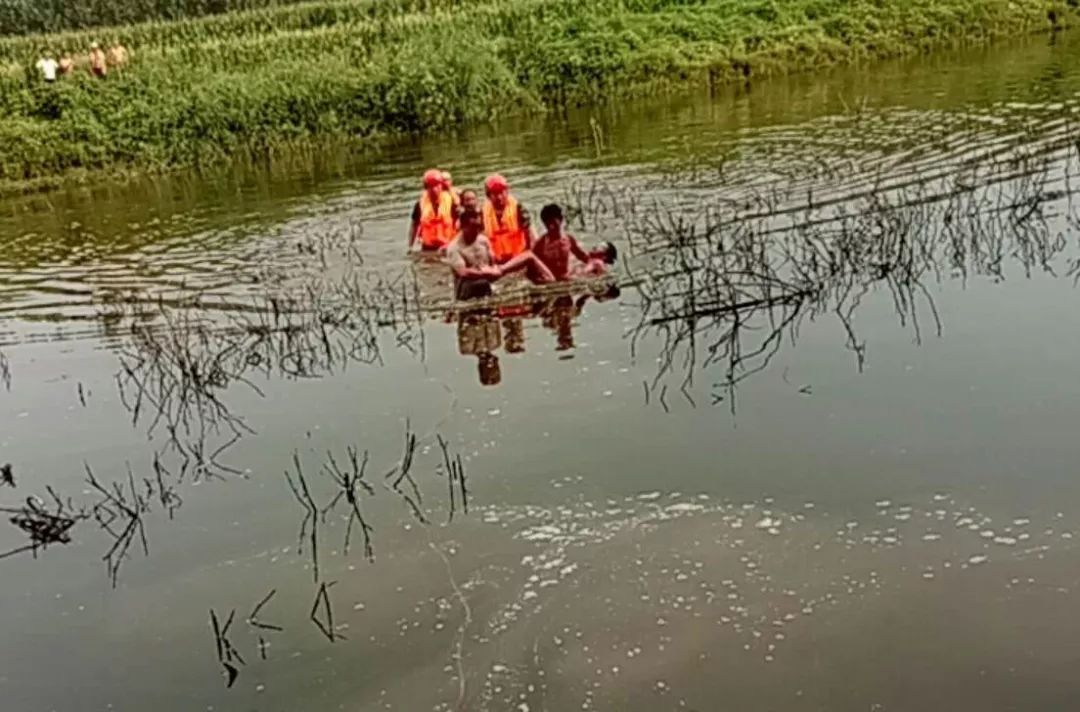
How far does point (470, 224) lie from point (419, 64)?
677 inches

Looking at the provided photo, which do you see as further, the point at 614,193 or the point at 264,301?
the point at 614,193

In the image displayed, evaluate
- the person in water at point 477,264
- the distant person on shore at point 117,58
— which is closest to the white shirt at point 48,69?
the distant person on shore at point 117,58

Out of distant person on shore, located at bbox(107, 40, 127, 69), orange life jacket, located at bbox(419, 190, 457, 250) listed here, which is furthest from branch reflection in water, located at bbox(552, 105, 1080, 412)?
distant person on shore, located at bbox(107, 40, 127, 69)

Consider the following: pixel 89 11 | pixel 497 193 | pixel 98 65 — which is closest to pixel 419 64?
pixel 98 65

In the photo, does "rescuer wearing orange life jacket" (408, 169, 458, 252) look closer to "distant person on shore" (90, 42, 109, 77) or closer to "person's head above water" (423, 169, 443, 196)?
"person's head above water" (423, 169, 443, 196)

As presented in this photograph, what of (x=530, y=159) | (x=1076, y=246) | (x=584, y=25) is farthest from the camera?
(x=584, y=25)

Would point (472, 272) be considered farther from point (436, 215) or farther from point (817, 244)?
point (817, 244)

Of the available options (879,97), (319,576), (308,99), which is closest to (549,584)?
(319,576)

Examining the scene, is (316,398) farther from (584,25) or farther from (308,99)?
(584,25)

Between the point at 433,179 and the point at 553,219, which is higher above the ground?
the point at 433,179

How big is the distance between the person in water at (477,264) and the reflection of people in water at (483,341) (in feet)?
1.06

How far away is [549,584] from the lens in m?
6.21

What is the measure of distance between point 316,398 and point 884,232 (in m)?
5.74

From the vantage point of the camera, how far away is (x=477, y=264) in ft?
39.3
